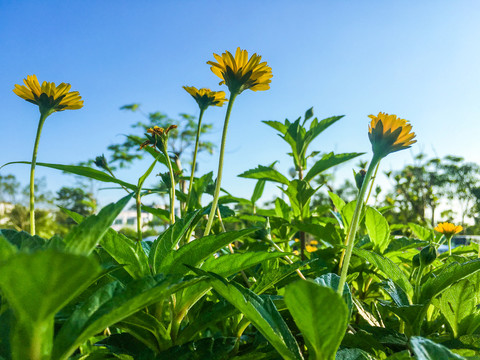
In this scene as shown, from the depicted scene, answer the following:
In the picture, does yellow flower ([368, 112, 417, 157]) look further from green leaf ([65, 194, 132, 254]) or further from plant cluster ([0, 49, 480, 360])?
green leaf ([65, 194, 132, 254])

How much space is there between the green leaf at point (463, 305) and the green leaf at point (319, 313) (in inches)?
9.1

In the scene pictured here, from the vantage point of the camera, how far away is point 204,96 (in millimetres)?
777

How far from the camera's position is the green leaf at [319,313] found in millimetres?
313

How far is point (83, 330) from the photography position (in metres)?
0.30

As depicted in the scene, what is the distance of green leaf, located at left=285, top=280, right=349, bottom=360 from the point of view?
313mm

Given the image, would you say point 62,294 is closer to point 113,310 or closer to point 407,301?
point 113,310

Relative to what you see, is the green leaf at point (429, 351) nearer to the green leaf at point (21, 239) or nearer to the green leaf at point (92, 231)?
the green leaf at point (92, 231)

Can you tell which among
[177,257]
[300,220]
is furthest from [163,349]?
[300,220]

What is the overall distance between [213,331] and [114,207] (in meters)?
0.32

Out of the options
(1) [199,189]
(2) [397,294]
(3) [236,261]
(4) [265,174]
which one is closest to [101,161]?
(1) [199,189]

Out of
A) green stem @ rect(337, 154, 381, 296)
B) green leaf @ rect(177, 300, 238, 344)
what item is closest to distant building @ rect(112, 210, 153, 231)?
green leaf @ rect(177, 300, 238, 344)

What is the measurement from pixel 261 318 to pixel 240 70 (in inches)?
15.7

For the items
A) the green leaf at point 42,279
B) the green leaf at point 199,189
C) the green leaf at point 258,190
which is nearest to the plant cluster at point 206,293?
the green leaf at point 42,279

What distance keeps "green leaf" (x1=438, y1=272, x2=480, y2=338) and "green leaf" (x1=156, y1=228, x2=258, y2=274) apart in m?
0.31
